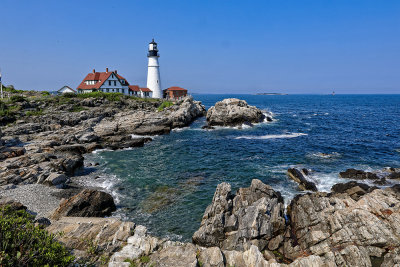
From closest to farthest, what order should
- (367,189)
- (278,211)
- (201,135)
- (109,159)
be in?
(278,211) → (367,189) → (109,159) → (201,135)

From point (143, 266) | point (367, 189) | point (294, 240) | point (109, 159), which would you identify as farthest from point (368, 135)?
point (143, 266)

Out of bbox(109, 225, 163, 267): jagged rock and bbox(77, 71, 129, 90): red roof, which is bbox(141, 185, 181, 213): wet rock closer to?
bbox(109, 225, 163, 267): jagged rock

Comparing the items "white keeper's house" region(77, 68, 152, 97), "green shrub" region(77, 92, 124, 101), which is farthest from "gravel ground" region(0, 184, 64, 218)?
"white keeper's house" region(77, 68, 152, 97)

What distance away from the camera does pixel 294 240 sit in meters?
15.7

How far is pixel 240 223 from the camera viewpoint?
16.5 meters

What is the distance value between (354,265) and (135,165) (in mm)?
27063

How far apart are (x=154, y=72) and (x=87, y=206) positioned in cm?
7818

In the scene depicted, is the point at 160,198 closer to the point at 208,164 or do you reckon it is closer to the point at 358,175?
the point at 208,164

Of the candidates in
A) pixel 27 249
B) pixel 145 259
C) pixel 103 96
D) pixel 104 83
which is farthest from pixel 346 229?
pixel 104 83

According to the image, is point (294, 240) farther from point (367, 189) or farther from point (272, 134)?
point (272, 134)

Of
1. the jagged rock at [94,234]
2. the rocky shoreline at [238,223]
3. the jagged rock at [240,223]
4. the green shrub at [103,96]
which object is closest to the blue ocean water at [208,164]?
the jagged rock at [240,223]

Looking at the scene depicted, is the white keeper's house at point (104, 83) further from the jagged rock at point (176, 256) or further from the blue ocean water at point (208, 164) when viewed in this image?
the jagged rock at point (176, 256)

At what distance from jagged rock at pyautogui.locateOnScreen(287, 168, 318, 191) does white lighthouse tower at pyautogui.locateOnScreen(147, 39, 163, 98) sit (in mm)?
74872

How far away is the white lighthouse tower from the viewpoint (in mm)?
89863
